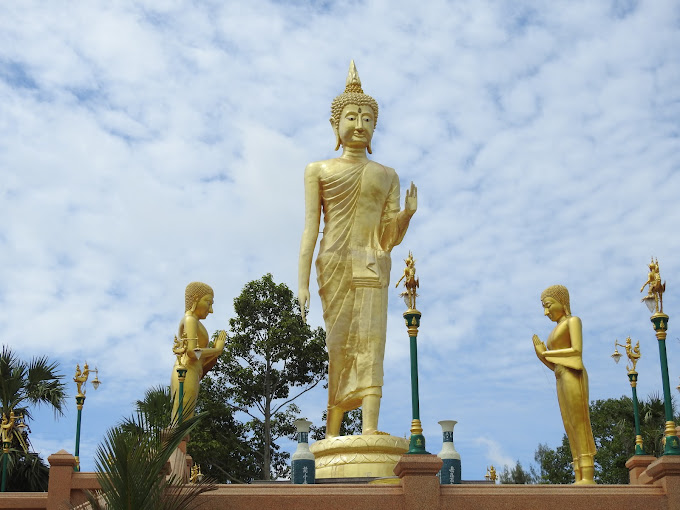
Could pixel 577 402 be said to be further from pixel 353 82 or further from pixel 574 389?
pixel 353 82

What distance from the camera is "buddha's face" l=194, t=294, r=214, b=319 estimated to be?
14.1 m

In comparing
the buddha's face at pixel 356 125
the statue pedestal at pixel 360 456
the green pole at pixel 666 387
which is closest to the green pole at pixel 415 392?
the statue pedestal at pixel 360 456

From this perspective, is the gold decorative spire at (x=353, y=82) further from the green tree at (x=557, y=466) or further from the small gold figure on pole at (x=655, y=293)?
the green tree at (x=557, y=466)

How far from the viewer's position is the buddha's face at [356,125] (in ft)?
49.2

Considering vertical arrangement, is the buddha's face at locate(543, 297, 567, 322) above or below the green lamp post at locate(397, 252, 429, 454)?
above

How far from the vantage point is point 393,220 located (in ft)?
48.5

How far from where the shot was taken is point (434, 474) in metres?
10.4

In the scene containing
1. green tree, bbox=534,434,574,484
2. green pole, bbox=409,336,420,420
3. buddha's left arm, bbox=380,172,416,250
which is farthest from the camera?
green tree, bbox=534,434,574,484

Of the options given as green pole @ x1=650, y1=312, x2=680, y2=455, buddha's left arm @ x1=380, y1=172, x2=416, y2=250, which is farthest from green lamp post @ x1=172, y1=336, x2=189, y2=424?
green pole @ x1=650, y1=312, x2=680, y2=455

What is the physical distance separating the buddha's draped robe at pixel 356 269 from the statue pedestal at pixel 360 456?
1.03m

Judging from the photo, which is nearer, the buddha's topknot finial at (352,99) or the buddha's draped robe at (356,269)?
the buddha's draped robe at (356,269)

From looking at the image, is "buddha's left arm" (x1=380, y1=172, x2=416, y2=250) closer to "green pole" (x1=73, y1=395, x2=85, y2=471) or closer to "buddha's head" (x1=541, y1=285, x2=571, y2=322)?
"buddha's head" (x1=541, y1=285, x2=571, y2=322)

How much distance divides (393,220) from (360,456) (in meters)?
3.81

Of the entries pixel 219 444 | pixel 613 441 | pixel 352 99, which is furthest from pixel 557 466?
pixel 352 99
